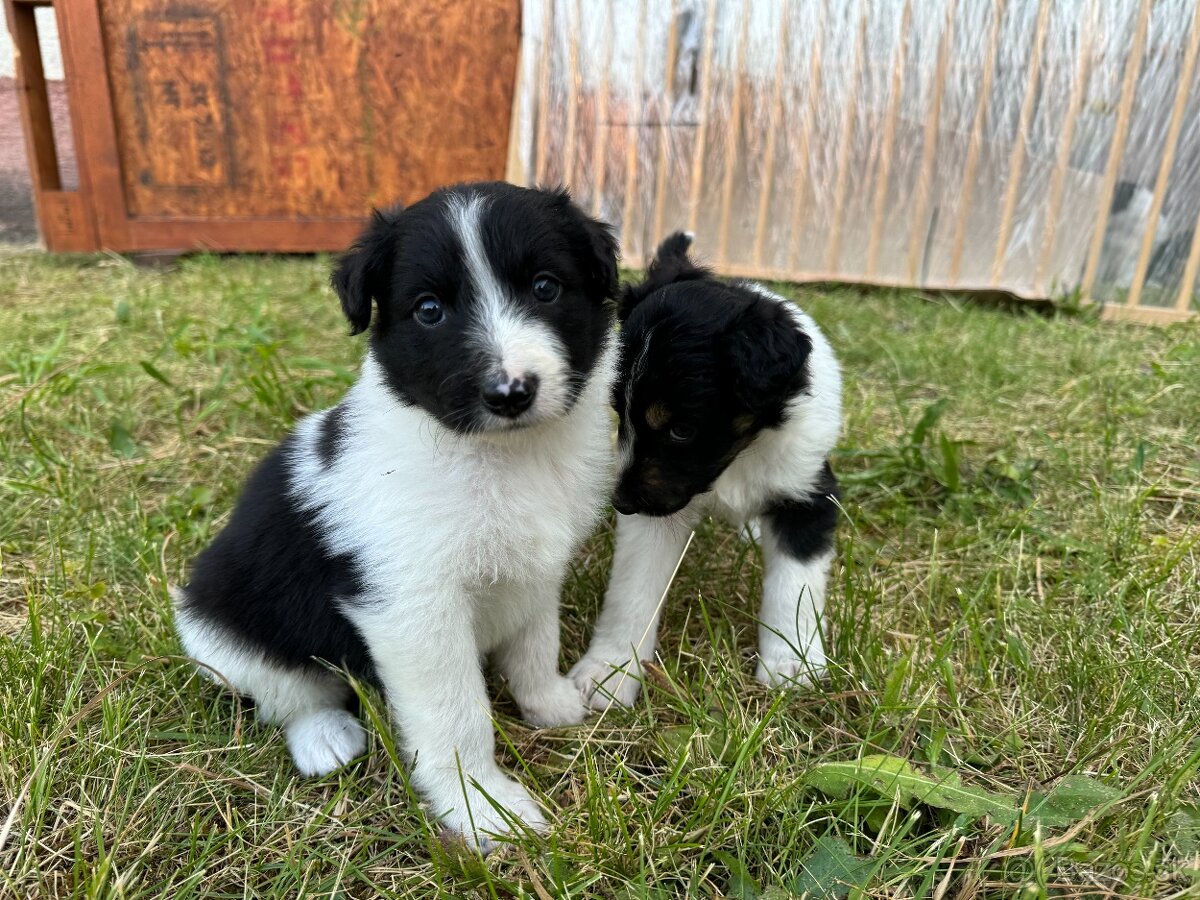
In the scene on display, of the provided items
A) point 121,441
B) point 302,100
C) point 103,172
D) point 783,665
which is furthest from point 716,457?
point 103,172

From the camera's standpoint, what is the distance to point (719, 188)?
7184 millimetres

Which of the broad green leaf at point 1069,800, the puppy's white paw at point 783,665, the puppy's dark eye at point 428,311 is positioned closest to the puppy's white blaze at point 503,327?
the puppy's dark eye at point 428,311

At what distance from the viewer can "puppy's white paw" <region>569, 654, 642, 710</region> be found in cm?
254

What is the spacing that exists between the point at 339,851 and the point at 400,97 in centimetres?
681

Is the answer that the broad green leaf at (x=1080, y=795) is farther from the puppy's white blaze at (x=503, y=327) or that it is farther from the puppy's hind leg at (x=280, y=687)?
the puppy's hind leg at (x=280, y=687)

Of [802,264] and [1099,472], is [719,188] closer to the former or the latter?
[802,264]

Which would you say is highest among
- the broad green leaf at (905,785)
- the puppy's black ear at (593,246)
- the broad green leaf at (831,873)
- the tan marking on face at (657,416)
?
the puppy's black ear at (593,246)

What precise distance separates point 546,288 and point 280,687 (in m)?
1.35

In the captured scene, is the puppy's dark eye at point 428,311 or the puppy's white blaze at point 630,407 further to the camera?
the puppy's white blaze at point 630,407

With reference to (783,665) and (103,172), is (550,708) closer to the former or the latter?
(783,665)

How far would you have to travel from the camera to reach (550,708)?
8.16 feet

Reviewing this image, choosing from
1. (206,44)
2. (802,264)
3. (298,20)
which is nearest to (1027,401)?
(802,264)

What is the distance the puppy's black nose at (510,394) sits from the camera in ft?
6.12

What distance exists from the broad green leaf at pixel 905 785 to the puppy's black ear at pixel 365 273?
1574 mm
